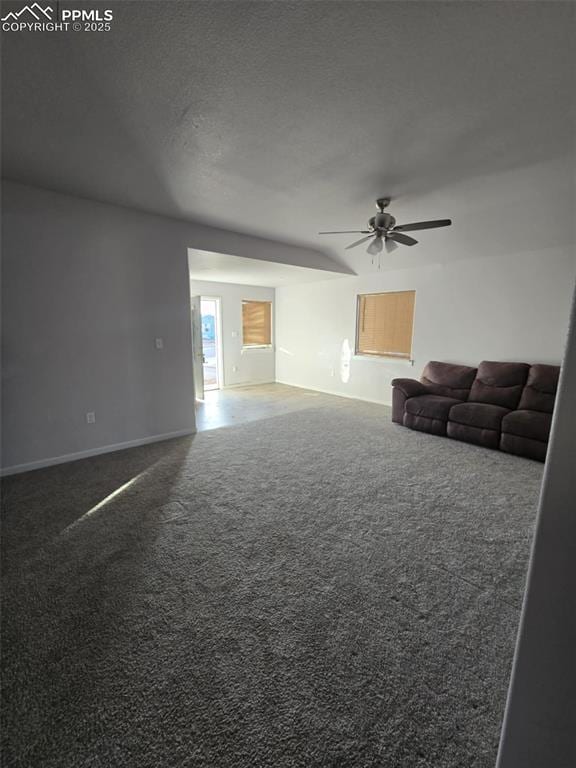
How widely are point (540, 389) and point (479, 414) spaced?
73 centimetres

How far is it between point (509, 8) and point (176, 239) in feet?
10.9

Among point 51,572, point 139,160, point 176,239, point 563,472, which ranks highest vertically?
point 139,160

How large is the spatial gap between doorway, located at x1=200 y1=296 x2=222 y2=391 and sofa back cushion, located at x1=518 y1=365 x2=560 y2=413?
536 cm

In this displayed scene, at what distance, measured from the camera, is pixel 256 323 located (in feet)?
24.3

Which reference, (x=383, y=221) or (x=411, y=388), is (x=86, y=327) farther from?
(x=411, y=388)

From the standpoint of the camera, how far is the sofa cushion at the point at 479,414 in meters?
3.68

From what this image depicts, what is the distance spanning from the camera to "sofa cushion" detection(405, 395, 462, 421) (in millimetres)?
4074

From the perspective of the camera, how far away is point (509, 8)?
4.28 ft

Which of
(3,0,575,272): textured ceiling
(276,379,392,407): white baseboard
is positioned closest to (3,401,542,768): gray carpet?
(3,0,575,272): textured ceiling

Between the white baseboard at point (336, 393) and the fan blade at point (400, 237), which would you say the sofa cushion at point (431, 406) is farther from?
the fan blade at point (400, 237)

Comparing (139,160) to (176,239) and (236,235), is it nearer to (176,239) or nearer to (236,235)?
(176,239)

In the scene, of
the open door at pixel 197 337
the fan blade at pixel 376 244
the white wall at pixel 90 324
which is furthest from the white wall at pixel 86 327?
the fan blade at pixel 376 244

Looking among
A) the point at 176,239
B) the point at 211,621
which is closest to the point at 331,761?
the point at 211,621

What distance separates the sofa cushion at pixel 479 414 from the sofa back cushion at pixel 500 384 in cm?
14
